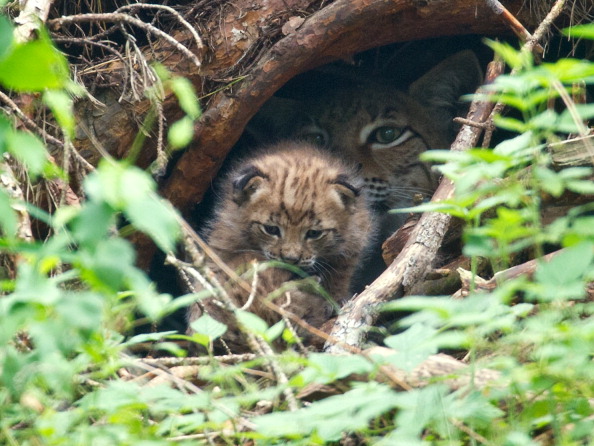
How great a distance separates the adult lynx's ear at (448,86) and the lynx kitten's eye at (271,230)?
1.91m

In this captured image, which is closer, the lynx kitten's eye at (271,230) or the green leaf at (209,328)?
the green leaf at (209,328)

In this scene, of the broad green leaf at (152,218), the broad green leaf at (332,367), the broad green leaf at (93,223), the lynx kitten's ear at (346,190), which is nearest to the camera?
the broad green leaf at (152,218)

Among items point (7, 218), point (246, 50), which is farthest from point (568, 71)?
point (246, 50)

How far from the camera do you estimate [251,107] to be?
435cm

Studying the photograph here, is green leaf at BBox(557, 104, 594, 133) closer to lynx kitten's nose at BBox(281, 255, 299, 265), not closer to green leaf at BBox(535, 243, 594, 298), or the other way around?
green leaf at BBox(535, 243, 594, 298)

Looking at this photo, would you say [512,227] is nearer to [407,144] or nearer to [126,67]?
[126,67]

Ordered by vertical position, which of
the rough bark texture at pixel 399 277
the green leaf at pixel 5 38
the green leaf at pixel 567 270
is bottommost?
the rough bark texture at pixel 399 277

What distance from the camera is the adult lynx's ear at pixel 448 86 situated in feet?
17.5

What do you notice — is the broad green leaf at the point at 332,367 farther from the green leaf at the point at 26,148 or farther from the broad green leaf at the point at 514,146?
the green leaf at the point at 26,148

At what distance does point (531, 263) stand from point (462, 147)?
90 cm

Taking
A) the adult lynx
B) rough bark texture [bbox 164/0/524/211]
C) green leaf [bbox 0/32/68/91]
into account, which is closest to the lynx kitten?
rough bark texture [bbox 164/0/524/211]

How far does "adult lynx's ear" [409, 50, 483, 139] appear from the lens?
532cm

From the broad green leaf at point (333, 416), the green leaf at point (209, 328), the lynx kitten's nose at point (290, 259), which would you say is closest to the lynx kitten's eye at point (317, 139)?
the lynx kitten's nose at point (290, 259)

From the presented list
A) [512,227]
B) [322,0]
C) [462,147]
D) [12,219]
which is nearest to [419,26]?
[322,0]
